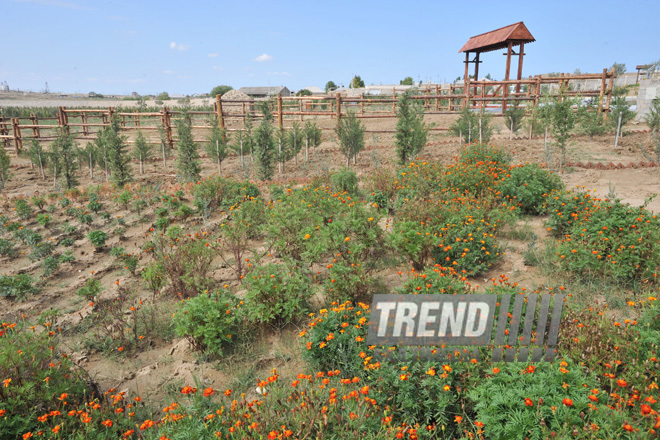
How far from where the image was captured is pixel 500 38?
2112cm

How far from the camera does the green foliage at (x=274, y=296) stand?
12.6ft

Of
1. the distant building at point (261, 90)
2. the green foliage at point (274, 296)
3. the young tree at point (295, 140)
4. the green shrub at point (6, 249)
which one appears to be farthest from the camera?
the distant building at point (261, 90)

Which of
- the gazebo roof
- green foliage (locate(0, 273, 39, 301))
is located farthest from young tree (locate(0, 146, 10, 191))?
the gazebo roof

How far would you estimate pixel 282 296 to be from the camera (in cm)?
404

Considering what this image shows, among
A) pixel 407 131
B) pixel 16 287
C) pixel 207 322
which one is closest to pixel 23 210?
pixel 16 287

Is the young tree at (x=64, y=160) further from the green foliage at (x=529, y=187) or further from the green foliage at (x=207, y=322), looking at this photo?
the green foliage at (x=529, y=187)

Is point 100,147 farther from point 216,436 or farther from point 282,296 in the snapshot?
point 216,436

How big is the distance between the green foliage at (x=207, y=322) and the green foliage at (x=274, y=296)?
193 mm

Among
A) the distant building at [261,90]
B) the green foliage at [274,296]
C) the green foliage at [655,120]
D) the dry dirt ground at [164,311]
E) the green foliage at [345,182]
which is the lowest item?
the dry dirt ground at [164,311]

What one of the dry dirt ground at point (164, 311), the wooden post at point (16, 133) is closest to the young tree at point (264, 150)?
the dry dirt ground at point (164, 311)

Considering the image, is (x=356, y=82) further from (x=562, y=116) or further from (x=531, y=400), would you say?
(x=531, y=400)

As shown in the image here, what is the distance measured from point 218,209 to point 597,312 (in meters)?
6.37

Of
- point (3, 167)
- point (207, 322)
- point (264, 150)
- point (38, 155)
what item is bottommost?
point (207, 322)

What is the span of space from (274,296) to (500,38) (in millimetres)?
21909
